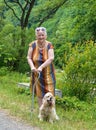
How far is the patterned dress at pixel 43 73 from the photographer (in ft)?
27.0

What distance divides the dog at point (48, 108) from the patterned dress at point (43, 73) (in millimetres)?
431

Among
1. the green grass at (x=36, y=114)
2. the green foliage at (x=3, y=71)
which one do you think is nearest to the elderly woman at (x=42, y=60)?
the green grass at (x=36, y=114)

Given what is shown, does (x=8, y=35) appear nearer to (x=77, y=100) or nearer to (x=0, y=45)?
(x=0, y=45)

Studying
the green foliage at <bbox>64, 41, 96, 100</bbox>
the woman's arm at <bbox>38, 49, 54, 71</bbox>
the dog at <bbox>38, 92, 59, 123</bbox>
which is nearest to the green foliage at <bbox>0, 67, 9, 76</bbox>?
the green foliage at <bbox>64, 41, 96, 100</bbox>

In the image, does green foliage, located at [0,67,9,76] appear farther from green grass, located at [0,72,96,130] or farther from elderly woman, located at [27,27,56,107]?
elderly woman, located at [27,27,56,107]

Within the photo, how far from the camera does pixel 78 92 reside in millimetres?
11094

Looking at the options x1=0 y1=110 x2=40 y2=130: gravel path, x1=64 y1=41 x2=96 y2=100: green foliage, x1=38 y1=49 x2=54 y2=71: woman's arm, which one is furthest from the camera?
x1=64 y1=41 x2=96 y2=100: green foliage

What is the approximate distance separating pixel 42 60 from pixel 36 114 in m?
1.19

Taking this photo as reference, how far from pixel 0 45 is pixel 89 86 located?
671 centimetres

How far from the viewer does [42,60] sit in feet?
27.0

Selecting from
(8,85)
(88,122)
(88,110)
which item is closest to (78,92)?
(88,110)

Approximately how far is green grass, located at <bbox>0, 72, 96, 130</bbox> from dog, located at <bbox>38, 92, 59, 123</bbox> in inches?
5.1

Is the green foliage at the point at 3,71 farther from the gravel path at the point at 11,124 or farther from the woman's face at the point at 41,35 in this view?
the woman's face at the point at 41,35

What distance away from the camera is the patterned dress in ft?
27.0
